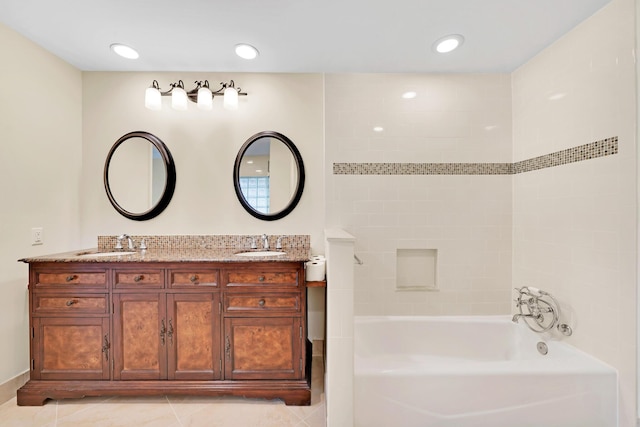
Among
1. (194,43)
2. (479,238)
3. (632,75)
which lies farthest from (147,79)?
(632,75)

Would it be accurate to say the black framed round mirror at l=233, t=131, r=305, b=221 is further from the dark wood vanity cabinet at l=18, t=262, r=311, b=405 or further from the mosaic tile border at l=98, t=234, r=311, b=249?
the dark wood vanity cabinet at l=18, t=262, r=311, b=405

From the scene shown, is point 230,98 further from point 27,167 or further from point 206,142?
point 27,167

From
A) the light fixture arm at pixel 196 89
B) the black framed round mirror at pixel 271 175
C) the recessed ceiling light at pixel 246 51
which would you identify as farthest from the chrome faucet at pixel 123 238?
the recessed ceiling light at pixel 246 51

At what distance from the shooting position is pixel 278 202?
2.35m

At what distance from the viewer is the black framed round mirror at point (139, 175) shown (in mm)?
2318

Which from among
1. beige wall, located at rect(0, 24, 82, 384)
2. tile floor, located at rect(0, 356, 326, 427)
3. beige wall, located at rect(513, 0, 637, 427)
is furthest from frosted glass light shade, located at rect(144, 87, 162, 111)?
beige wall, located at rect(513, 0, 637, 427)

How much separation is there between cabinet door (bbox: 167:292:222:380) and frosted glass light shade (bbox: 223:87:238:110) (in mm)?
1453

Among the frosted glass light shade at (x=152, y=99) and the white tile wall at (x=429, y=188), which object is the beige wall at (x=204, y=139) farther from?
the white tile wall at (x=429, y=188)

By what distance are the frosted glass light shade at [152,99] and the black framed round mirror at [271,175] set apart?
0.73m

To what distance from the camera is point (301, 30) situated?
5.84 feet

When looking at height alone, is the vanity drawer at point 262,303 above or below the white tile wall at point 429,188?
below

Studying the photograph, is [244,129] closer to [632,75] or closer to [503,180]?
[503,180]

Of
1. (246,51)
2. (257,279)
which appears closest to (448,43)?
(246,51)

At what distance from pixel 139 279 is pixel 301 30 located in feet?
6.26
